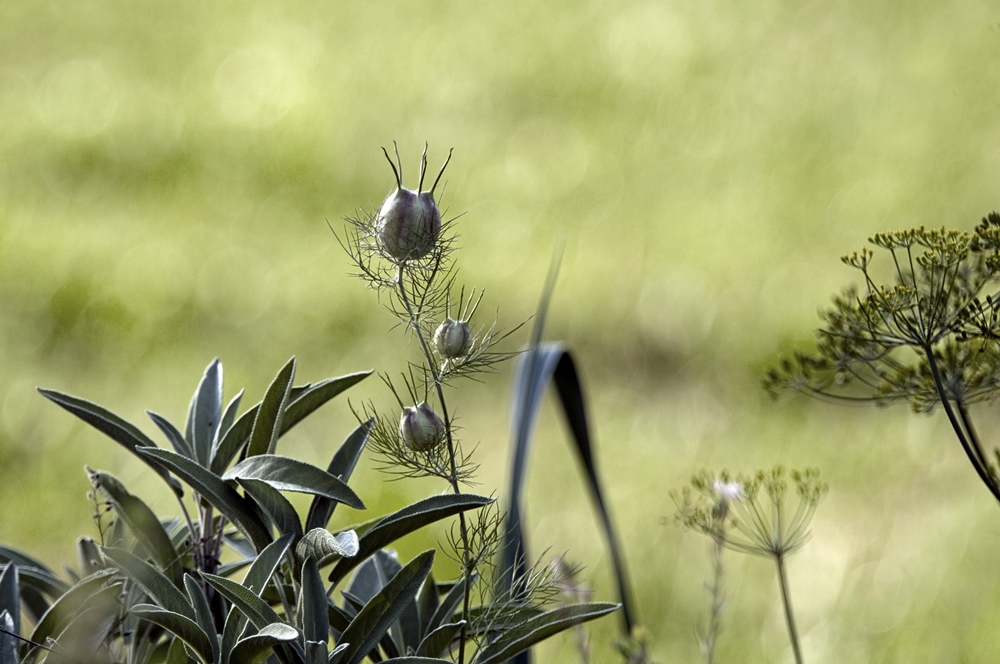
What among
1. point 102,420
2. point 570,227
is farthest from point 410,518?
point 570,227

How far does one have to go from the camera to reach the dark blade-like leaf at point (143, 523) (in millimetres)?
427

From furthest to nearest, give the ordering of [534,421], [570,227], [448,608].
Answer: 1. [570,227]
2. [534,421]
3. [448,608]

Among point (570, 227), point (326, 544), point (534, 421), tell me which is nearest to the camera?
point (326, 544)

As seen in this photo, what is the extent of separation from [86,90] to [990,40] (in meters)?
2.16

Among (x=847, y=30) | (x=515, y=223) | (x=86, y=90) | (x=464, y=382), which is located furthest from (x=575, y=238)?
(x=86, y=90)

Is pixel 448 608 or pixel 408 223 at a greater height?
pixel 408 223

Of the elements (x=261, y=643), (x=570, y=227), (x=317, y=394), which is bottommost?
(x=261, y=643)

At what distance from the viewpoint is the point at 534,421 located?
54cm

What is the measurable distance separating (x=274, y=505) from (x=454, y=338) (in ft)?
0.32

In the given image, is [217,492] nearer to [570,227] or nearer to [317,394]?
[317,394]

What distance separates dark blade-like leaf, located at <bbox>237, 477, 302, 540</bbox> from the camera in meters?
0.36

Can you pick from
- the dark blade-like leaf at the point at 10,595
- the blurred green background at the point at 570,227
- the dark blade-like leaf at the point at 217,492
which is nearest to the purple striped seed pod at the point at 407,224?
the dark blade-like leaf at the point at 217,492

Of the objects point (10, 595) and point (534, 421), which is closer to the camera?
point (10, 595)

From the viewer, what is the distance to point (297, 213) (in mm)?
2152
